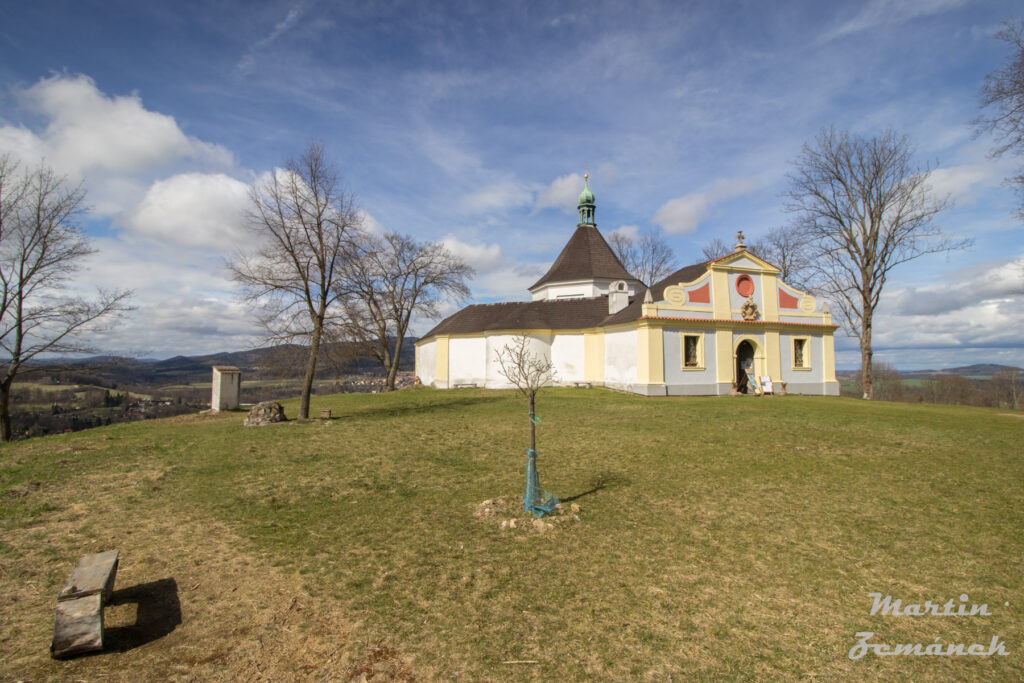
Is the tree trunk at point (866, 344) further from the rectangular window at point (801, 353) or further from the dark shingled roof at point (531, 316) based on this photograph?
the dark shingled roof at point (531, 316)

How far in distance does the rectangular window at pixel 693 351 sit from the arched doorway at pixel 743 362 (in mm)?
3340

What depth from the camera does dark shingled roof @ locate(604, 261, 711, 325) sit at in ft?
80.1

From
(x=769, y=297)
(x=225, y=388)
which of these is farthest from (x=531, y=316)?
(x=225, y=388)

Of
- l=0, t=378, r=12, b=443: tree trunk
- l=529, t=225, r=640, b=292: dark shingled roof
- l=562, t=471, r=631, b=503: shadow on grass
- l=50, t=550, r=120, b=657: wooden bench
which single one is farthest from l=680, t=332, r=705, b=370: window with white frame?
l=0, t=378, r=12, b=443: tree trunk

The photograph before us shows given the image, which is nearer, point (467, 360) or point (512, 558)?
point (512, 558)

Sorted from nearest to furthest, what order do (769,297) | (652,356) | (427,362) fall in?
(652,356) < (769,297) < (427,362)

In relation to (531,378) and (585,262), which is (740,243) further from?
(531,378)

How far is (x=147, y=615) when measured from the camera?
4648 mm

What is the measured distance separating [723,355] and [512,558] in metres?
21.6

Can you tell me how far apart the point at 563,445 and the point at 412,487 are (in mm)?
4533

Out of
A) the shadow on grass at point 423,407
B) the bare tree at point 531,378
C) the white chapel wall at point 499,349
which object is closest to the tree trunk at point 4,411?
the shadow on grass at point 423,407

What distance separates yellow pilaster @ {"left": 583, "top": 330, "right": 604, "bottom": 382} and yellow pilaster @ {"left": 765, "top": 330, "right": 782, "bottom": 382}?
28.7 ft

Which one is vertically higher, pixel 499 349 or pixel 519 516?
pixel 499 349

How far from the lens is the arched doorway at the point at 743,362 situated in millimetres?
25859
